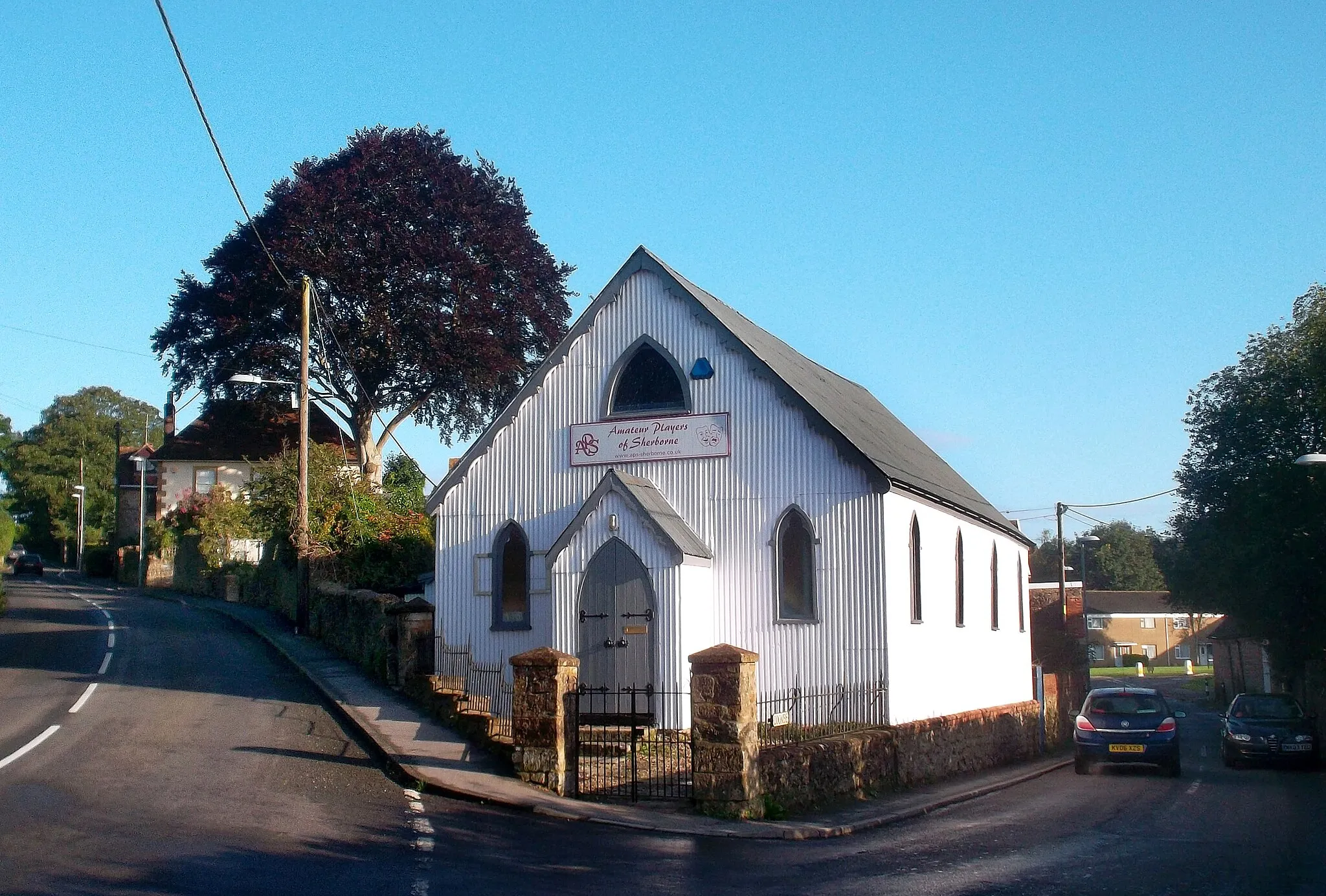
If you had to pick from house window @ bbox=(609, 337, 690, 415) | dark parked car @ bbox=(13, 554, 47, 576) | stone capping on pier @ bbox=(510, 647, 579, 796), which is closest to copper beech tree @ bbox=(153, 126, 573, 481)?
house window @ bbox=(609, 337, 690, 415)

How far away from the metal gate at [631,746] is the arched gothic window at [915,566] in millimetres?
4578

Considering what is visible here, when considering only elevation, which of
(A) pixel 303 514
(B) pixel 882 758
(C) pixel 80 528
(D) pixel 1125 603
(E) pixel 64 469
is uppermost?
(E) pixel 64 469

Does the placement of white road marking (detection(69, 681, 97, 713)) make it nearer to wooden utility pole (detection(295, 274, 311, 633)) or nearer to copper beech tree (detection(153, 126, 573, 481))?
wooden utility pole (detection(295, 274, 311, 633))

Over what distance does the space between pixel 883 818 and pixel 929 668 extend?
6.73m

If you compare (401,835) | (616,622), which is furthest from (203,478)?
(401,835)

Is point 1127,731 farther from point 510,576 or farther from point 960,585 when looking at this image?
point 510,576

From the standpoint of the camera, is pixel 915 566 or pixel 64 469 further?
pixel 64 469

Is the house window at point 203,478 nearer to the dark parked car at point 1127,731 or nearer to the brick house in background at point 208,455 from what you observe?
the brick house in background at point 208,455

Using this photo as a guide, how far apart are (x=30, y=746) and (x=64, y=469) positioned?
280ft

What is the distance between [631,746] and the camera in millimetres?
16266

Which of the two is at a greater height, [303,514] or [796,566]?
[303,514]

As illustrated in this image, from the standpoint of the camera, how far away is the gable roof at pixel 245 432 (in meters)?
44.7

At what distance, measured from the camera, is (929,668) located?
2173 cm

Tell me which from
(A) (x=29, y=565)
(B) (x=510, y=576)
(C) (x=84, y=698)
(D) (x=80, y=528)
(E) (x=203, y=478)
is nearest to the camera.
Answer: (C) (x=84, y=698)
